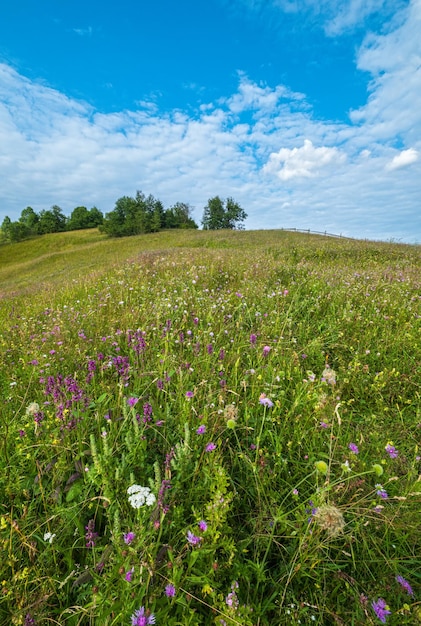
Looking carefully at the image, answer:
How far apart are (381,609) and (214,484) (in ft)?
3.13

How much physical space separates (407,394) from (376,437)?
1.26m

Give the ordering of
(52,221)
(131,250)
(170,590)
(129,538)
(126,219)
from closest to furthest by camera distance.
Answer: (170,590), (129,538), (131,250), (126,219), (52,221)

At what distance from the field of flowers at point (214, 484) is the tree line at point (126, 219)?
2228 inches

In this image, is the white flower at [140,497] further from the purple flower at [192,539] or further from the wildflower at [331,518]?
Result: the wildflower at [331,518]

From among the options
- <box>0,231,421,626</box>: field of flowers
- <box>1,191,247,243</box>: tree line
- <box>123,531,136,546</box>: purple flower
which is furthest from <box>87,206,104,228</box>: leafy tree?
<box>123,531,136,546</box>: purple flower

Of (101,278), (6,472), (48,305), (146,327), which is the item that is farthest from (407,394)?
(101,278)

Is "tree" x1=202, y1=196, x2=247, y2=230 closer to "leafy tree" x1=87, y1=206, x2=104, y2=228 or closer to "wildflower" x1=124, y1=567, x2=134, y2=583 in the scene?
"leafy tree" x1=87, y1=206, x2=104, y2=228

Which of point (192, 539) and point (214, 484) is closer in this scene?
point (192, 539)

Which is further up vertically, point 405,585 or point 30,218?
point 30,218

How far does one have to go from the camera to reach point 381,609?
4.53ft

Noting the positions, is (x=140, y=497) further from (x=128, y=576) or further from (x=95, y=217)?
(x=95, y=217)

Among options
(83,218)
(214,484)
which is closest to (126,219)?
(83,218)

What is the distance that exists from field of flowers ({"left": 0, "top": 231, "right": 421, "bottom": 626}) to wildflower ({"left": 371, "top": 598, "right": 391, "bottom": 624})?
13 mm

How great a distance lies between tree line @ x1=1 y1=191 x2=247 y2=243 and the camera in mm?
58094
